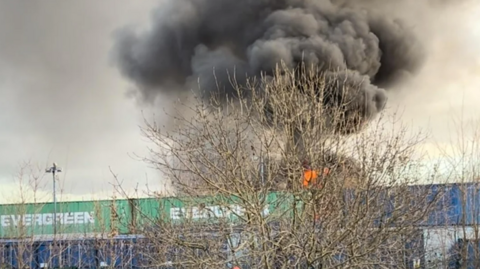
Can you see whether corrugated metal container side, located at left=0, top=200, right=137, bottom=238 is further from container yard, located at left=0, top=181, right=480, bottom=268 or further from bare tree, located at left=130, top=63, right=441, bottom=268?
bare tree, located at left=130, top=63, right=441, bottom=268

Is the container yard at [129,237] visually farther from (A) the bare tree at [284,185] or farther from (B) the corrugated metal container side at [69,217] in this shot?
(A) the bare tree at [284,185]

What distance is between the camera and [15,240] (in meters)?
17.9

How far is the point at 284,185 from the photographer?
9.85m

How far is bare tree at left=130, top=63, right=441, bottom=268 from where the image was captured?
362 inches

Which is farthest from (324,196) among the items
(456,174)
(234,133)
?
(456,174)

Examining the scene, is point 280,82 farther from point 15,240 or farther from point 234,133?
point 15,240

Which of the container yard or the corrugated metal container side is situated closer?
the container yard

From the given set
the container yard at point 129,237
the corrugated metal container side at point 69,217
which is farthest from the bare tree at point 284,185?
the corrugated metal container side at point 69,217

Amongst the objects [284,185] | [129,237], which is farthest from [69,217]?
[284,185]

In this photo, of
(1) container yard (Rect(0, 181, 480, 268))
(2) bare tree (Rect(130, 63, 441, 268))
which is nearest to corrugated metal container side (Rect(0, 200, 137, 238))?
(1) container yard (Rect(0, 181, 480, 268))

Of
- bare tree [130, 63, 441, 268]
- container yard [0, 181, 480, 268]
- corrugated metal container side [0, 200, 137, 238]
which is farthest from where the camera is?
corrugated metal container side [0, 200, 137, 238]

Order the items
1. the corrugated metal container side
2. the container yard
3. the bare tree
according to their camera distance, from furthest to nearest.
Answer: the corrugated metal container side < the container yard < the bare tree

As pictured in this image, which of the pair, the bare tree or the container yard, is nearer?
the bare tree

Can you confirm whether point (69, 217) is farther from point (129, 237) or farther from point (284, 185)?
point (284, 185)
